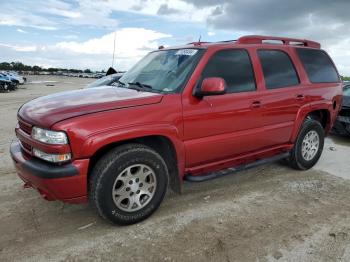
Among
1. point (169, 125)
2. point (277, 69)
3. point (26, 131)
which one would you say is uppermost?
point (277, 69)

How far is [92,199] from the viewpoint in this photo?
3482 mm

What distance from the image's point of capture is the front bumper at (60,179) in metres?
3.28

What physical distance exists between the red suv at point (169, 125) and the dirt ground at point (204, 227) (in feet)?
1.02

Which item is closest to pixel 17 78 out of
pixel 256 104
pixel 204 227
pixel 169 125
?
pixel 256 104

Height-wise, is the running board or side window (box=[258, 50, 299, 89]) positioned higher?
side window (box=[258, 50, 299, 89])

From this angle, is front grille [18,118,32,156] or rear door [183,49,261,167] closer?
front grille [18,118,32,156]

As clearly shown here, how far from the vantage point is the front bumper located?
328 centimetres

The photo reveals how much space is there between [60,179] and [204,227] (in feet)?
4.87

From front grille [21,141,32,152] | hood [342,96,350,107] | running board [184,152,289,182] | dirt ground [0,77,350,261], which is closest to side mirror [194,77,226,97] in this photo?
running board [184,152,289,182]

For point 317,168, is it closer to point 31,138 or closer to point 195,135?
point 195,135

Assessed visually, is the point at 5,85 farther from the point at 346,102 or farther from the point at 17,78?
the point at 346,102

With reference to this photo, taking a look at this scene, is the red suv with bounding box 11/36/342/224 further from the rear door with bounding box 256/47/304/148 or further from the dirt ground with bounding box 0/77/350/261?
the dirt ground with bounding box 0/77/350/261

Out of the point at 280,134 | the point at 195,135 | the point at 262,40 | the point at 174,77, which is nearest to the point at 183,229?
the point at 195,135

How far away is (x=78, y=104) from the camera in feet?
11.8
